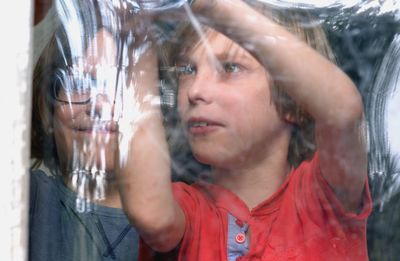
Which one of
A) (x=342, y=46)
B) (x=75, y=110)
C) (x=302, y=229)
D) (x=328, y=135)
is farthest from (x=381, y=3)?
(x=75, y=110)

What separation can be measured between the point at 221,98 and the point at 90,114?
154mm

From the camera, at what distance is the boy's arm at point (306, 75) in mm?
770

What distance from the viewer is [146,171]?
76 centimetres

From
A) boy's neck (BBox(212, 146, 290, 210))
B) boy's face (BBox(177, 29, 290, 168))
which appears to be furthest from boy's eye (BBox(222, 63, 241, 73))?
boy's neck (BBox(212, 146, 290, 210))

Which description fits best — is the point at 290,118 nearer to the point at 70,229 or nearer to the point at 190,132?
the point at 190,132

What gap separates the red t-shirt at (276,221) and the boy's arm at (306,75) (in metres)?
0.03

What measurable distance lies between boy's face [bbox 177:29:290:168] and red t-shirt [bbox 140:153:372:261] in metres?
0.05

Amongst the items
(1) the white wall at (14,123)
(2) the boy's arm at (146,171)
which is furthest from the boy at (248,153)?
(1) the white wall at (14,123)

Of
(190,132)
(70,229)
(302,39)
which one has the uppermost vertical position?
(302,39)

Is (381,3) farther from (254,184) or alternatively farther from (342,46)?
(254,184)

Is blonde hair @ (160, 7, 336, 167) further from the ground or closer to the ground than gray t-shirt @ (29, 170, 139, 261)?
further from the ground

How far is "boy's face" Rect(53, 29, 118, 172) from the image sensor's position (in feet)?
2.52

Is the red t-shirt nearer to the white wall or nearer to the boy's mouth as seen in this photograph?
the boy's mouth

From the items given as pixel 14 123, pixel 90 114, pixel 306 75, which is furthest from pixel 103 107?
pixel 306 75
